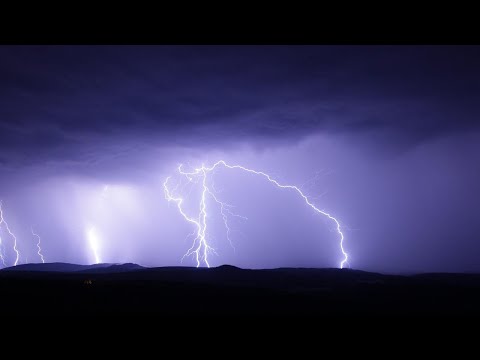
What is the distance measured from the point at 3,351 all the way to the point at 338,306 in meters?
8.80

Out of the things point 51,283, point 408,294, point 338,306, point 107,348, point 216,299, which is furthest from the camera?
point 408,294

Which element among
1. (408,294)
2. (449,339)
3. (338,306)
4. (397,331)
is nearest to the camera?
A: (449,339)

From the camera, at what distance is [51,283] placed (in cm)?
1180

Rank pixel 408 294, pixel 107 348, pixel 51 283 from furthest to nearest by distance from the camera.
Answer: pixel 408 294 → pixel 51 283 → pixel 107 348

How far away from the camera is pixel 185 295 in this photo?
10773 millimetres
